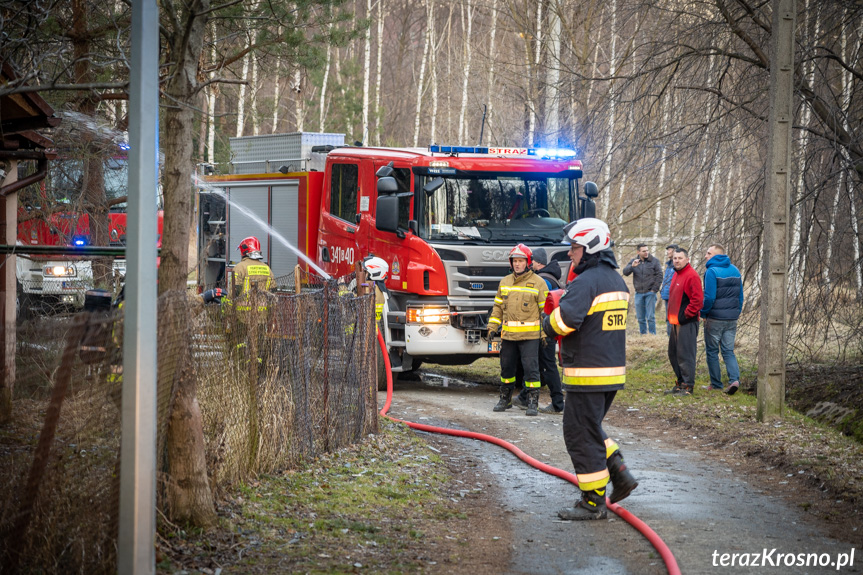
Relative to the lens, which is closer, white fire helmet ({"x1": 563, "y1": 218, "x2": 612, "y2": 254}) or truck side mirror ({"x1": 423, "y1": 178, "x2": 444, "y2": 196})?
white fire helmet ({"x1": 563, "y1": 218, "x2": 612, "y2": 254})

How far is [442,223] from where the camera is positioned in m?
11.5

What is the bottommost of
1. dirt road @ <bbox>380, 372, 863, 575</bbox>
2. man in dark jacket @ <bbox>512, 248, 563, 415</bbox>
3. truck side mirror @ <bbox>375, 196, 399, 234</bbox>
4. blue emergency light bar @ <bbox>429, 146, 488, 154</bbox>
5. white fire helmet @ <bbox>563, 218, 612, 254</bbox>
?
dirt road @ <bbox>380, 372, 863, 575</bbox>

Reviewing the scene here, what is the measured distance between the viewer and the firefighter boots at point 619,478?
612 centimetres

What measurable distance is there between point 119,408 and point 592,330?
10.5 feet

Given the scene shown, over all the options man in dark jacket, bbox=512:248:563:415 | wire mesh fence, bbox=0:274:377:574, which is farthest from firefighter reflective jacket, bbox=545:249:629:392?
man in dark jacket, bbox=512:248:563:415

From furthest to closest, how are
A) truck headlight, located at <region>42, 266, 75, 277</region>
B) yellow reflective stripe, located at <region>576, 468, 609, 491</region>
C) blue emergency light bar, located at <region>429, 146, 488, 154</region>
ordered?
truck headlight, located at <region>42, 266, 75, 277</region> → blue emergency light bar, located at <region>429, 146, 488, 154</region> → yellow reflective stripe, located at <region>576, 468, 609, 491</region>

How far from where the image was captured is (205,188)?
15961mm

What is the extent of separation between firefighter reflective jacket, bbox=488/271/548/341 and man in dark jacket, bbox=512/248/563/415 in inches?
10.9

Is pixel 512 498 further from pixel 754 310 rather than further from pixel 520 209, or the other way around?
pixel 754 310

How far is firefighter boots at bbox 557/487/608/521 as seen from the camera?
6.11 m

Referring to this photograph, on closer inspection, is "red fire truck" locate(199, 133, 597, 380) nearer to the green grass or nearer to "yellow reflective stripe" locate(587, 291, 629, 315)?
the green grass

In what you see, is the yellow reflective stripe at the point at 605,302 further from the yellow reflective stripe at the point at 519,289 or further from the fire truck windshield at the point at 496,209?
the fire truck windshield at the point at 496,209

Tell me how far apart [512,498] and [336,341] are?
2.01 metres

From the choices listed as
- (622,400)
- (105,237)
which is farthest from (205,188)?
(622,400)
